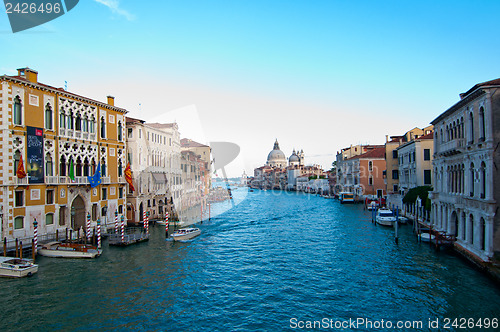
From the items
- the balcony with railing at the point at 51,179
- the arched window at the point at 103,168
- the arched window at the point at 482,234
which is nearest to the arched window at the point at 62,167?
the balcony with railing at the point at 51,179

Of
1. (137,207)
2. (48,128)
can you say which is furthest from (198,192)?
(48,128)

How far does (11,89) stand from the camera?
2103 centimetres

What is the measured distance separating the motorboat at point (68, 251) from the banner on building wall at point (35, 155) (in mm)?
4308

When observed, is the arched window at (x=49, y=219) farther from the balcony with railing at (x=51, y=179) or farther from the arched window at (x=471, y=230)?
the arched window at (x=471, y=230)

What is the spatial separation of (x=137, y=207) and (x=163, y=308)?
73.0 feet

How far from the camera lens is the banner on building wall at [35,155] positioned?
22.0 m

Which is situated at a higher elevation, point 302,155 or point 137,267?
point 302,155

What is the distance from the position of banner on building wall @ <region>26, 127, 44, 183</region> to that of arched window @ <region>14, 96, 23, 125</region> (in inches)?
25.4

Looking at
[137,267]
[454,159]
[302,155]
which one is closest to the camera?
[137,267]

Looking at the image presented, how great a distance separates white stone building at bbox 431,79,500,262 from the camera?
16484 millimetres

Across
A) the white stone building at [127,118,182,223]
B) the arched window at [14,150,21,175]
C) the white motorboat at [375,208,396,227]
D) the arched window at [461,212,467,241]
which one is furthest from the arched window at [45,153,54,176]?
the white motorboat at [375,208,396,227]

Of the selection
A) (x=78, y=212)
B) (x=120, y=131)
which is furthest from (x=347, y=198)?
(x=78, y=212)

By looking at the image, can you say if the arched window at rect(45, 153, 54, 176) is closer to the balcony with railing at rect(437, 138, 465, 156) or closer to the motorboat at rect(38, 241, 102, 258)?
the motorboat at rect(38, 241, 102, 258)

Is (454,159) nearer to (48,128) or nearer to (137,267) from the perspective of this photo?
(137,267)
